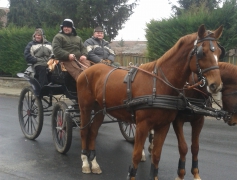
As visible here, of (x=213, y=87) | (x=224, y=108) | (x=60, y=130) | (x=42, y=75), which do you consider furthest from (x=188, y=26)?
(x=213, y=87)

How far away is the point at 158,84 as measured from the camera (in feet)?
15.0

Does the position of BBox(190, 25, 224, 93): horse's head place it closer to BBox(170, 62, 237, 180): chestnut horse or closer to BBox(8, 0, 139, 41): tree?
BBox(170, 62, 237, 180): chestnut horse

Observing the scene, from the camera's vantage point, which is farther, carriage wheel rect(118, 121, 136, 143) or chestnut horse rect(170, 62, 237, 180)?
carriage wheel rect(118, 121, 136, 143)

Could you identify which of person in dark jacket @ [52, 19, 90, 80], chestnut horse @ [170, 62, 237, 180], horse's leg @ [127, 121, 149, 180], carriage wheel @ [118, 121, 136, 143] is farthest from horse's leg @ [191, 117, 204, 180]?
person in dark jacket @ [52, 19, 90, 80]

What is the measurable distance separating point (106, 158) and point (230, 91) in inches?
103

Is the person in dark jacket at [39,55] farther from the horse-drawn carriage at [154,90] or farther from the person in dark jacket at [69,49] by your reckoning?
the horse-drawn carriage at [154,90]

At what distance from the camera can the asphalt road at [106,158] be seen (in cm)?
560

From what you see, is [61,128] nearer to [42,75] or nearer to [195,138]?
[42,75]

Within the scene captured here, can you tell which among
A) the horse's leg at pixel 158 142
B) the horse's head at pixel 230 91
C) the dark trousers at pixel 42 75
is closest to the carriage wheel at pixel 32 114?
the dark trousers at pixel 42 75

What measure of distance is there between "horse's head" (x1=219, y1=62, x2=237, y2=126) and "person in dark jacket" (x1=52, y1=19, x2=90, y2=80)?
284 cm

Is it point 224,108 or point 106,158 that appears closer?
point 224,108

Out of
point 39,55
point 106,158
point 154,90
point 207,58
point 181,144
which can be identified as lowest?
point 106,158

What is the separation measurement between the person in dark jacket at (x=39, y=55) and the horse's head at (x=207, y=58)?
161 inches

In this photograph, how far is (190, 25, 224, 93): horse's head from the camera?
13.0 feet
